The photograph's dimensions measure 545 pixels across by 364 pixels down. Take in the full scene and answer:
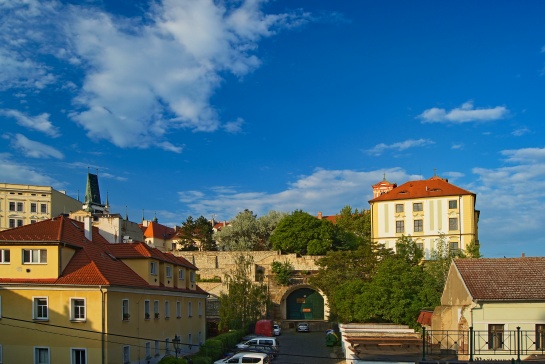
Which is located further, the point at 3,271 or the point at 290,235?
the point at 290,235

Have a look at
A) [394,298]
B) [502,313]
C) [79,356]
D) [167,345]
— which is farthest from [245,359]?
[502,313]

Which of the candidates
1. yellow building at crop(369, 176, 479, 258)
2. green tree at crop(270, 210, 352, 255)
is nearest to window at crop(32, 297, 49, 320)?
yellow building at crop(369, 176, 479, 258)

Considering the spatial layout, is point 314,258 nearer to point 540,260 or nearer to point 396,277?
point 396,277

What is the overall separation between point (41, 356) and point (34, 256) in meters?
4.78

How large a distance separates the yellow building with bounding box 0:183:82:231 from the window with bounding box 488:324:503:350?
8047cm

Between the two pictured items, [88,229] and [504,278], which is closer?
[504,278]

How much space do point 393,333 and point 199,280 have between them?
38025 mm

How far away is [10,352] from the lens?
29.4m

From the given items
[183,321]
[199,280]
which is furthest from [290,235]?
[183,321]

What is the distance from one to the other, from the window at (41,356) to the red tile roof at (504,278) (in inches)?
794

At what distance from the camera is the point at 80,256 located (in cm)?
3127

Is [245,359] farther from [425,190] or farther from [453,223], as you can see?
[425,190]

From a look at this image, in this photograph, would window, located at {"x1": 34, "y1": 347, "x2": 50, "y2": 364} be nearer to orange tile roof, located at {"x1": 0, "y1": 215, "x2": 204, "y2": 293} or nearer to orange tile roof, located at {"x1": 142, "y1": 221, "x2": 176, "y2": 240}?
orange tile roof, located at {"x1": 0, "y1": 215, "x2": 204, "y2": 293}

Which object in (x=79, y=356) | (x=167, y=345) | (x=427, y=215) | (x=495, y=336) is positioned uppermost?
Result: (x=427, y=215)
